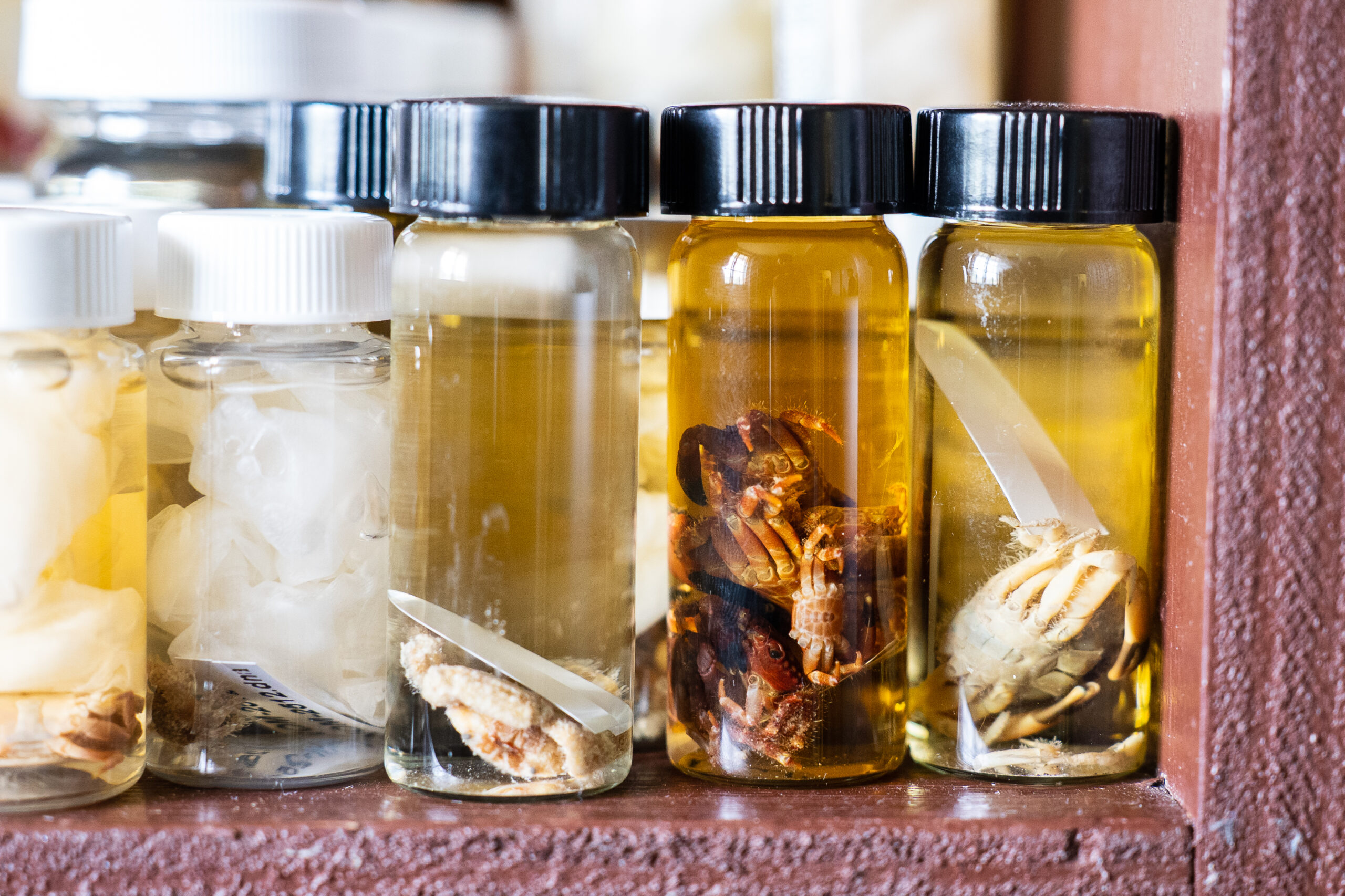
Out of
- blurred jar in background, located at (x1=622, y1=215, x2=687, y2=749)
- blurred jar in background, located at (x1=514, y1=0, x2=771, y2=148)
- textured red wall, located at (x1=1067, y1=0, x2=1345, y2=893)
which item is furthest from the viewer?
blurred jar in background, located at (x1=514, y1=0, x2=771, y2=148)

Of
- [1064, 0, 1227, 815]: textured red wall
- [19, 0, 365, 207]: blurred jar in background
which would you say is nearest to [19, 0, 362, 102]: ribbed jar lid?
[19, 0, 365, 207]: blurred jar in background

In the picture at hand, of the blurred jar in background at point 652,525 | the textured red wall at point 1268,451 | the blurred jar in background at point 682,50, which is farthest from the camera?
the blurred jar in background at point 682,50

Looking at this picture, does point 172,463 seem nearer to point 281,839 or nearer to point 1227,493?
point 281,839

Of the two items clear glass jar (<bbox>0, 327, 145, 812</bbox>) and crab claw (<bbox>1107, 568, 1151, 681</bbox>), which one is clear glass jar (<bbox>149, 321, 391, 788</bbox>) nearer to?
clear glass jar (<bbox>0, 327, 145, 812</bbox>)

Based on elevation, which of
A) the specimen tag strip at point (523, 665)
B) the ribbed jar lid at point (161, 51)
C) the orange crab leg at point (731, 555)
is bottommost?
the specimen tag strip at point (523, 665)

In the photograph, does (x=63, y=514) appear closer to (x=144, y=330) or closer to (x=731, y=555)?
(x=144, y=330)

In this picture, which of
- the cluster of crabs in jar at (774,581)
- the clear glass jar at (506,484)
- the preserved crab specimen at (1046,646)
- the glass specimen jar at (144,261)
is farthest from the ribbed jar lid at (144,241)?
the preserved crab specimen at (1046,646)

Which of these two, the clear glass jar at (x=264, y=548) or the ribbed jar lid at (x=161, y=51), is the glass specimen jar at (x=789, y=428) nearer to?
the clear glass jar at (x=264, y=548)
